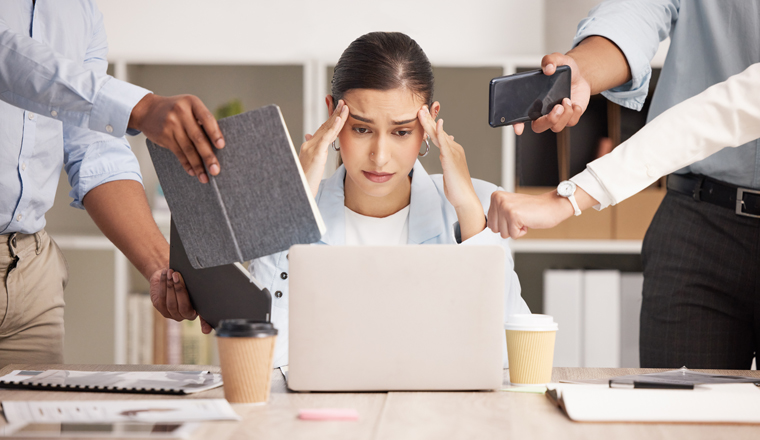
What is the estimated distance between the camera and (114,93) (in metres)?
0.95

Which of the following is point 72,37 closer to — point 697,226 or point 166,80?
point 166,80

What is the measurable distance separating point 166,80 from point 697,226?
2.05m

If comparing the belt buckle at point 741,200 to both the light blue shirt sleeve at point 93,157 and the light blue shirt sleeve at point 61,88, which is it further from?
the light blue shirt sleeve at point 93,157

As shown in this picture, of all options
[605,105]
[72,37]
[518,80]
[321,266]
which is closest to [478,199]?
[518,80]

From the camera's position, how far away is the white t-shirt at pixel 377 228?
1.61 meters

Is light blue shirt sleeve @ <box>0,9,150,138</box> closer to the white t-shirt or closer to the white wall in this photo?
the white t-shirt

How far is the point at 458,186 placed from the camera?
58.5 inches

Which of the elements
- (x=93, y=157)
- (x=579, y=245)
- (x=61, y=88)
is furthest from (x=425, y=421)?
(x=579, y=245)

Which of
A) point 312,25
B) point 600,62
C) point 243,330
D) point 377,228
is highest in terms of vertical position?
point 312,25

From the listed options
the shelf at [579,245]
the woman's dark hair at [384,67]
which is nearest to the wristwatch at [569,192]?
the woman's dark hair at [384,67]

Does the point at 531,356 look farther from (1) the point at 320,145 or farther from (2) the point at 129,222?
(2) the point at 129,222

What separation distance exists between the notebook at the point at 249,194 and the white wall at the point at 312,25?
178 cm

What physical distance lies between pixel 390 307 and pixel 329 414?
0.53ft

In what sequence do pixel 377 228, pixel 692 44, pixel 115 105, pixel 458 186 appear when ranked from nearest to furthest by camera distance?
pixel 115 105, pixel 692 44, pixel 458 186, pixel 377 228
